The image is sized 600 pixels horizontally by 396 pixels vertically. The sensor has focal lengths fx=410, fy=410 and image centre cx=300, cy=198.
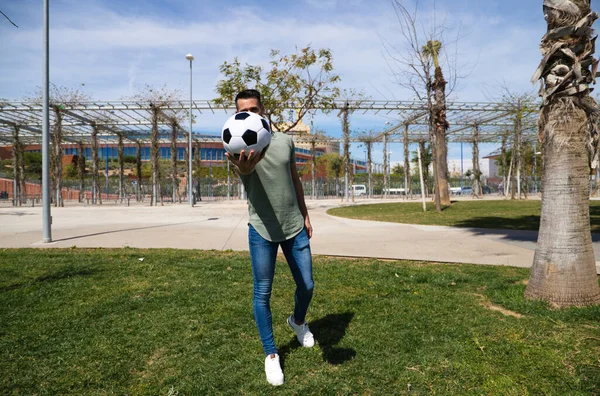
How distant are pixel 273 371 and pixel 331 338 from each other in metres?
0.87

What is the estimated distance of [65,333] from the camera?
3.57 metres

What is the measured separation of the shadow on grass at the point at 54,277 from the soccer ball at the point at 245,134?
412cm

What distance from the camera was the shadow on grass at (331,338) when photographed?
10.1ft

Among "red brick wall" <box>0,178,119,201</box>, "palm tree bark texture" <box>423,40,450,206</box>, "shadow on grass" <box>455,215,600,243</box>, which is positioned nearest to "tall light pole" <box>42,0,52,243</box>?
"shadow on grass" <box>455,215,600,243</box>

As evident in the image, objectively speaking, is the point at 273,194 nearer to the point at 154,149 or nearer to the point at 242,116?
the point at 242,116

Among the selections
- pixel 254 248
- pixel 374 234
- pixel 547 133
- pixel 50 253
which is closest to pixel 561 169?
pixel 547 133

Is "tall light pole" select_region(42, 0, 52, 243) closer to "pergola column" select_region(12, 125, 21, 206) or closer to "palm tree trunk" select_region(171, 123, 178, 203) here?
"palm tree trunk" select_region(171, 123, 178, 203)

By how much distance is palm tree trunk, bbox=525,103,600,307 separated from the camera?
402 cm

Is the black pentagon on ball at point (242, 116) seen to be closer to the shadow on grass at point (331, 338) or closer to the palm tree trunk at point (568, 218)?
the shadow on grass at point (331, 338)

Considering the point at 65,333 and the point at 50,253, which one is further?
the point at 50,253

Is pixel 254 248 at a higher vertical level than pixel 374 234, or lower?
higher

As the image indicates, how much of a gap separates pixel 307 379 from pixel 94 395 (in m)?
1.35

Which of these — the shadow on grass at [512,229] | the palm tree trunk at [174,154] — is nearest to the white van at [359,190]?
the palm tree trunk at [174,154]

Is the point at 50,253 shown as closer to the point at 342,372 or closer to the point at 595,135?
the point at 342,372
